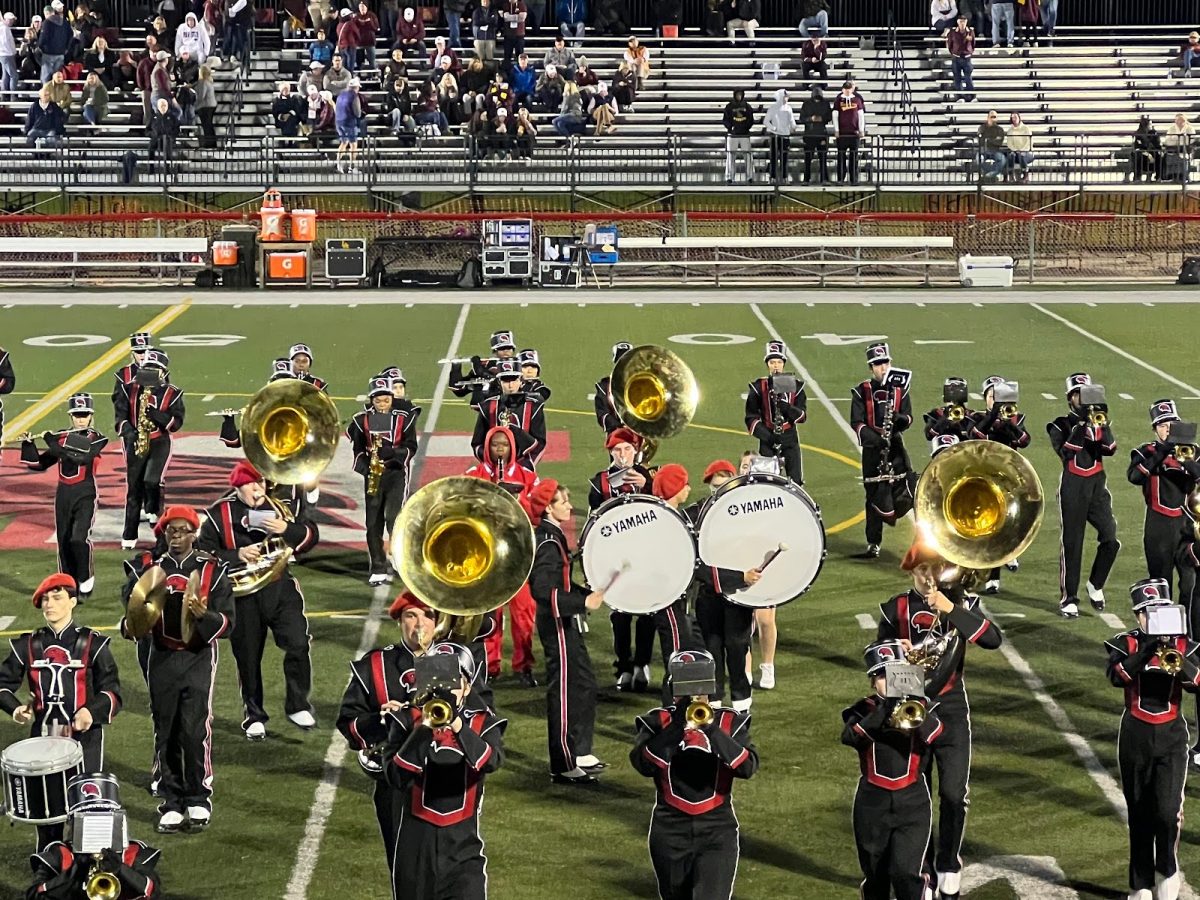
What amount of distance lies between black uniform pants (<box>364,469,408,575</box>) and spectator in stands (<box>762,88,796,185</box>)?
75.8ft

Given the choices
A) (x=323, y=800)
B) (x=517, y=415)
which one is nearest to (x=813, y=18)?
(x=517, y=415)

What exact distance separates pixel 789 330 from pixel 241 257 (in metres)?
9.94

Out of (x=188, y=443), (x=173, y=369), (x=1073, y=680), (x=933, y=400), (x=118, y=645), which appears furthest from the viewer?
(x=173, y=369)

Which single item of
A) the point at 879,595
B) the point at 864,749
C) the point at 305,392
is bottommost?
the point at 879,595

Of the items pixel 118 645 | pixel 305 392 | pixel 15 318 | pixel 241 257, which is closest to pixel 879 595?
pixel 305 392

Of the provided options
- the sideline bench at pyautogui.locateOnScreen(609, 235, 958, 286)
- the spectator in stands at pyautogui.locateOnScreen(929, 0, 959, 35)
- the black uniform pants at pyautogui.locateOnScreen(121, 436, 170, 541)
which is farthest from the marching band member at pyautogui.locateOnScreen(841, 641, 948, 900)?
the spectator in stands at pyautogui.locateOnScreen(929, 0, 959, 35)

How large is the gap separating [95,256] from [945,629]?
27283mm

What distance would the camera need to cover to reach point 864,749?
24.7ft

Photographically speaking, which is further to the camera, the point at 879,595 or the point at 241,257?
the point at 241,257

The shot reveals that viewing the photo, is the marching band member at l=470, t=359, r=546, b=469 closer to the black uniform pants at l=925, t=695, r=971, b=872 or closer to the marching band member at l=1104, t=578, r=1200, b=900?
the black uniform pants at l=925, t=695, r=971, b=872

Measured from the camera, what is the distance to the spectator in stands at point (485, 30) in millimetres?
38719

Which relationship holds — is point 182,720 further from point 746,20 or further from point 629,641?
point 746,20

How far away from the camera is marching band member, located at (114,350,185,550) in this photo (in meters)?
14.0

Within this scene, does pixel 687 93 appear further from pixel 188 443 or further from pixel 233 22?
pixel 188 443
